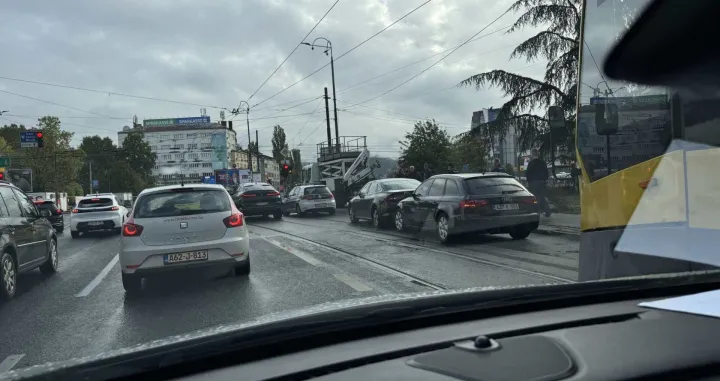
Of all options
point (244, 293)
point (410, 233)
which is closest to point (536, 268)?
point (244, 293)

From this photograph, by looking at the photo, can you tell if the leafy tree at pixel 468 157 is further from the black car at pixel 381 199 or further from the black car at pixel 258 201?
the black car at pixel 381 199

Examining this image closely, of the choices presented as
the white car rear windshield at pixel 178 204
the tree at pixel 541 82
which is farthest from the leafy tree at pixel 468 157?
the white car rear windshield at pixel 178 204

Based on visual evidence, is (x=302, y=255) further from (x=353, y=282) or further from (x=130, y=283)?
(x=130, y=283)

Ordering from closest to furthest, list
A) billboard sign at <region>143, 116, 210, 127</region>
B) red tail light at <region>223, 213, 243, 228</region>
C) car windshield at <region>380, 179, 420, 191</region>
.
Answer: red tail light at <region>223, 213, 243, 228</region> < car windshield at <region>380, 179, 420, 191</region> < billboard sign at <region>143, 116, 210, 127</region>

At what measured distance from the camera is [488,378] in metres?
1.49

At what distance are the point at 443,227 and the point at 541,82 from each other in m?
7.92

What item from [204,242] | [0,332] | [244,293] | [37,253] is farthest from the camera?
[37,253]

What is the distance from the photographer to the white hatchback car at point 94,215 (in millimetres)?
18359

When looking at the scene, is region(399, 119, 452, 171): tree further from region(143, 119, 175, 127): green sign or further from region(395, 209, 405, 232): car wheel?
region(143, 119, 175, 127): green sign

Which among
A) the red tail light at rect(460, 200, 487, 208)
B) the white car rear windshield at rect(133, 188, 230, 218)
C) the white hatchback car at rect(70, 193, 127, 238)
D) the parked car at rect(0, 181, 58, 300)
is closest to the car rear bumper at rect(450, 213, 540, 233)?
the red tail light at rect(460, 200, 487, 208)

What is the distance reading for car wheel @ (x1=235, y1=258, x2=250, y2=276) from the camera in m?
8.17

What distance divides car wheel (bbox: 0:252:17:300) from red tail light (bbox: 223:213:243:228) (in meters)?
2.84

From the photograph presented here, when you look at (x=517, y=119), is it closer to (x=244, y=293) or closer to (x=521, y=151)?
(x=521, y=151)

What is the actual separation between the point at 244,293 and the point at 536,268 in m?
4.13
